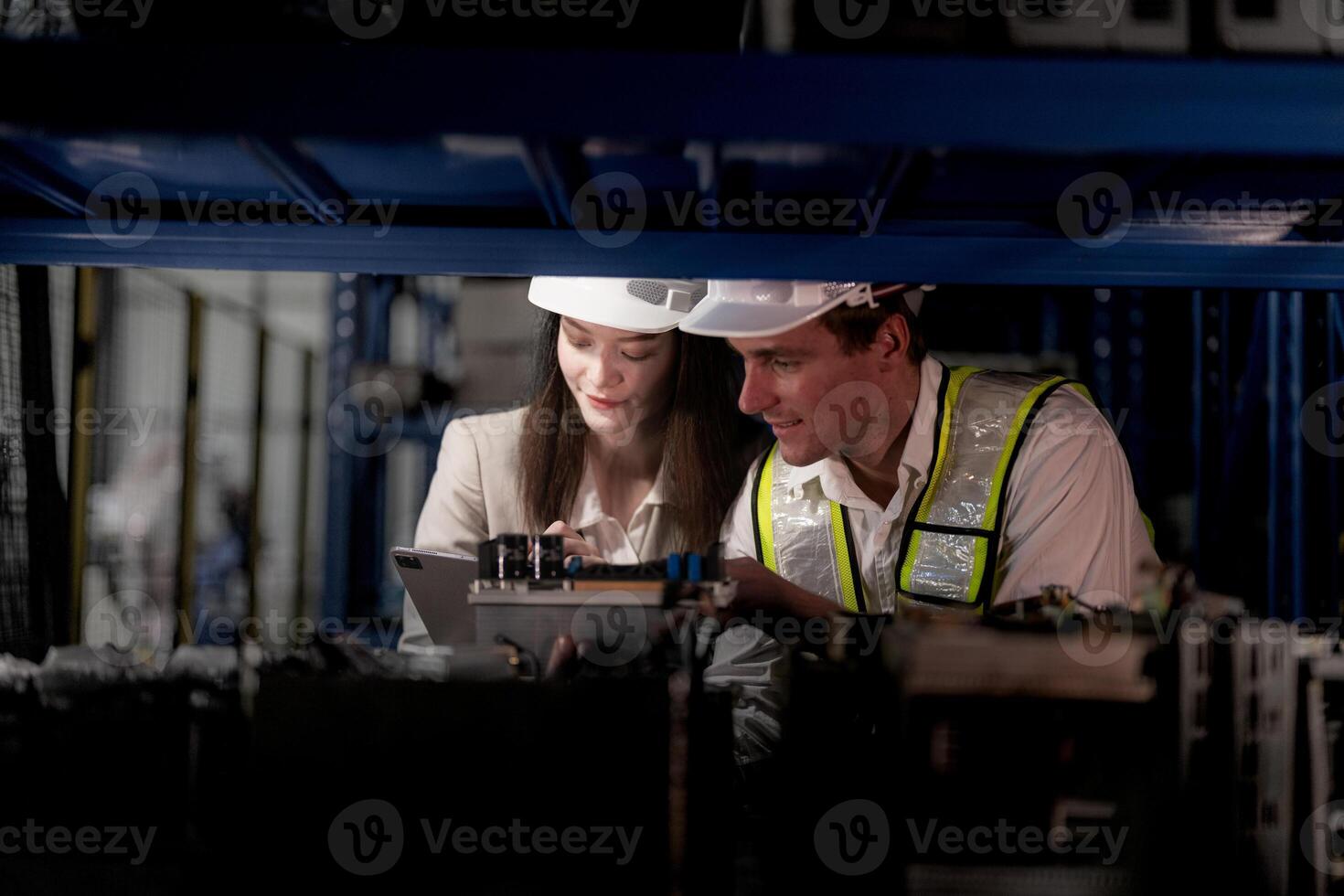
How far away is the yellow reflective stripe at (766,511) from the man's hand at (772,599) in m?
0.41

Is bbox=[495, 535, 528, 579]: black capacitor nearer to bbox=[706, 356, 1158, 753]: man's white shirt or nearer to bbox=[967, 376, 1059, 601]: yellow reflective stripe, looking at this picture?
bbox=[706, 356, 1158, 753]: man's white shirt

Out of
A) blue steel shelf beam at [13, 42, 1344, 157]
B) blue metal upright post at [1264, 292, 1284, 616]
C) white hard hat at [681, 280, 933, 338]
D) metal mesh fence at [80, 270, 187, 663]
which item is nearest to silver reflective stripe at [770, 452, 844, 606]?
white hard hat at [681, 280, 933, 338]

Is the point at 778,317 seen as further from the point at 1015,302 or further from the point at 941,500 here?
the point at 1015,302

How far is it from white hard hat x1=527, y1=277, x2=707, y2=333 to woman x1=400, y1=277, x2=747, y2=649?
11.1 inches

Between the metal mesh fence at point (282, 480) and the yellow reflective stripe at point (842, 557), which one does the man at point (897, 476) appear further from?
the metal mesh fence at point (282, 480)

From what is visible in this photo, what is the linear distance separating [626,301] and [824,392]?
698 millimetres

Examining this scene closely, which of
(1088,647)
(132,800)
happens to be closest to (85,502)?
(132,800)

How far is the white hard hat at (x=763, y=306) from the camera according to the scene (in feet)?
9.39

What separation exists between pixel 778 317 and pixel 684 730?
142 cm

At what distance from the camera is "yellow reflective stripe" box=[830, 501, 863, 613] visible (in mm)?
3271

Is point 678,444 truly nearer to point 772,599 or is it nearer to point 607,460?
point 607,460

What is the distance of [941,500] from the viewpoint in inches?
122

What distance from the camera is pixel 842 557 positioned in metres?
3.28

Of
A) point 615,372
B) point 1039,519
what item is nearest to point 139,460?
point 615,372
